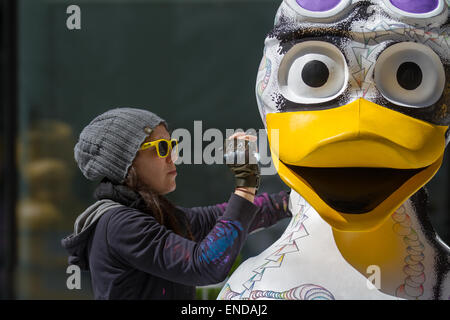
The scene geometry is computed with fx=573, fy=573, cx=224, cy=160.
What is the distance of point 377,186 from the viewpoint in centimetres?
119

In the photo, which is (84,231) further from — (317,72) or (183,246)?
(317,72)

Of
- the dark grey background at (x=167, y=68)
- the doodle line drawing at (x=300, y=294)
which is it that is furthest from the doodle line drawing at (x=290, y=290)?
the dark grey background at (x=167, y=68)

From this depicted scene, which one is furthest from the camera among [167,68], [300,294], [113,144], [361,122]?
[167,68]

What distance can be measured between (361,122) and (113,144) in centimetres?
62

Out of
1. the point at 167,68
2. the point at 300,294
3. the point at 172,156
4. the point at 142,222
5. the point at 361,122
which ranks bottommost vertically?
the point at 300,294

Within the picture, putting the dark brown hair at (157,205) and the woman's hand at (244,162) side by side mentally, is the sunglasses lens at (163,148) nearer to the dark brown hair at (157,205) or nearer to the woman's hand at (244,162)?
the dark brown hair at (157,205)

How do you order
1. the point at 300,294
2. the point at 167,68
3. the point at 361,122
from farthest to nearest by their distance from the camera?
the point at 167,68
the point at 300,294
the point at 361,122

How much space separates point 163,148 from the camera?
146cm

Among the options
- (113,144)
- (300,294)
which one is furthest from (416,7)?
(113,144)

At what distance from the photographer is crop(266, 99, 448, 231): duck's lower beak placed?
1.11m

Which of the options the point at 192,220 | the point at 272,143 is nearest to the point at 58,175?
the point at 192,220

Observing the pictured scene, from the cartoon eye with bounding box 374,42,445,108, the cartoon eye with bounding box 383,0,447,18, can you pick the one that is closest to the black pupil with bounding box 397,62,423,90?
the cartoon eye with bounding box 374,42,445,108

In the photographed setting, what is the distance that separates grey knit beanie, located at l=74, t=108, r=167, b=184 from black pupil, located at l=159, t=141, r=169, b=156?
0.14 feet

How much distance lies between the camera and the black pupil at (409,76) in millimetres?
1163
